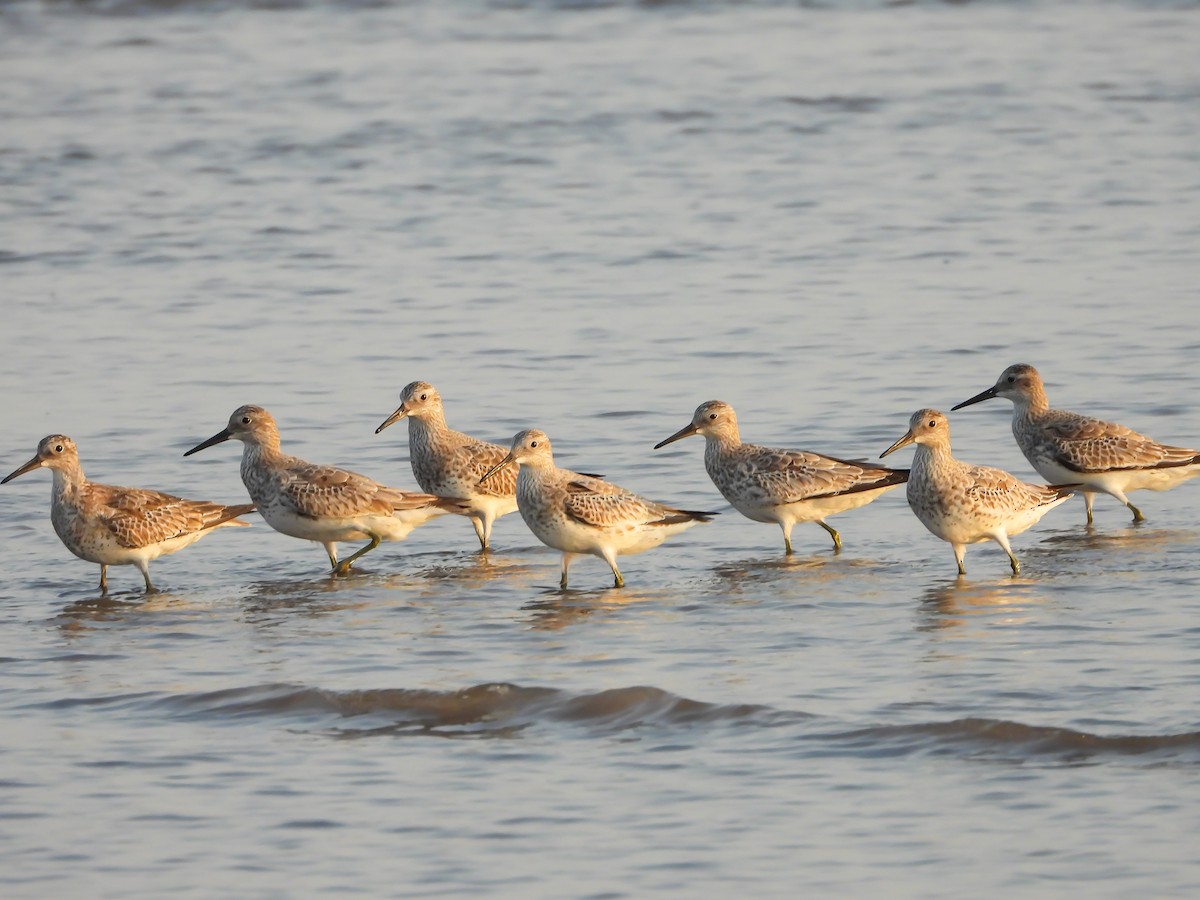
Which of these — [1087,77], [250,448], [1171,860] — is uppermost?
[1087,77]

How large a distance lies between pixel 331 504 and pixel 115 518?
1.33 m

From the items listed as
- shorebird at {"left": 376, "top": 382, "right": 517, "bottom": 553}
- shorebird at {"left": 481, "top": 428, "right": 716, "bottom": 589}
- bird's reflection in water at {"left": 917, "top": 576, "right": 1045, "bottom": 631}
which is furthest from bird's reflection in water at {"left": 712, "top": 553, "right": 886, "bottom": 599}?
shorebird at {"left": 376, "top": 382, "right": 517, "bottom": 553}

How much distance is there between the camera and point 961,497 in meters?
12.4

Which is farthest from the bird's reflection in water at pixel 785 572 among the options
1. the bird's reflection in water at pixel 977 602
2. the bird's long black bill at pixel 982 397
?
the bird's long black bill at pixel 982 397

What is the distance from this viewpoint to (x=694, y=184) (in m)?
25.0

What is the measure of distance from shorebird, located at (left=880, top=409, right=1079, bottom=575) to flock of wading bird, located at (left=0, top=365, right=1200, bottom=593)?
0.01 m

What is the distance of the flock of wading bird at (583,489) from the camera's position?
1270 cm

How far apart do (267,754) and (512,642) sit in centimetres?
200

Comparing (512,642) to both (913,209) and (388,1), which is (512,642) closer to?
(913,209)

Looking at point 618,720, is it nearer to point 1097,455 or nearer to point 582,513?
point 582,513

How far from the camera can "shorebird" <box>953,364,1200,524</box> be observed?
13.8m

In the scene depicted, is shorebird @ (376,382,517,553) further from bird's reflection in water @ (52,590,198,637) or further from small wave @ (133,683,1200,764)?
small wave @ (133,683,1200,764)

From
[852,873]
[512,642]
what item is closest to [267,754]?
[512,642]

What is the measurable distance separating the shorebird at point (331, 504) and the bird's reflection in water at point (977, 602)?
3.27 metres
